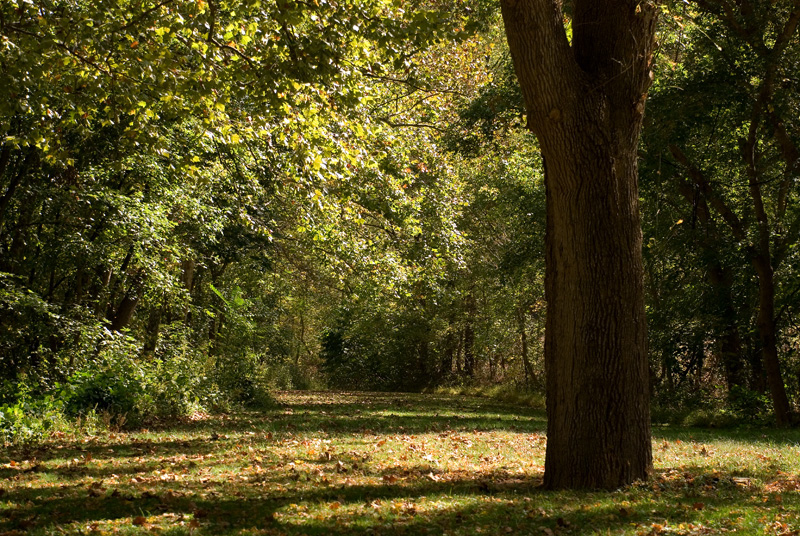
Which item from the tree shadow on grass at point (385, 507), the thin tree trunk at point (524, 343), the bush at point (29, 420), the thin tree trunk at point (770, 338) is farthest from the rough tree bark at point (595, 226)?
the thin tree trunk at point (524, 343)

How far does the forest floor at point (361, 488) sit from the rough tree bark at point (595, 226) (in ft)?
1.73

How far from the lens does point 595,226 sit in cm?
668

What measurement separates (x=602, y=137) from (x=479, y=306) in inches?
921

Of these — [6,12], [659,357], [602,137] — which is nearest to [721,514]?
[602,137]

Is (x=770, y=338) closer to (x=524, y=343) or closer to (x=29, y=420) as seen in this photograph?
(x=524, y=343)

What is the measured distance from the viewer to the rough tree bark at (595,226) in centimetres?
666

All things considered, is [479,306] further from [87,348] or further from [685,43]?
[87,348]

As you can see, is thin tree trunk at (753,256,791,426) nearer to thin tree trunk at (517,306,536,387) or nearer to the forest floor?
the forest floor

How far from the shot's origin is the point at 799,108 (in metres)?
13.7

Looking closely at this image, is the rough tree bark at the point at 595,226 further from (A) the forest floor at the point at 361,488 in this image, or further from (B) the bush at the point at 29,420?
(B) the bush at the point at 29,420

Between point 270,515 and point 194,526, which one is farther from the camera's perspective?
point 270,515

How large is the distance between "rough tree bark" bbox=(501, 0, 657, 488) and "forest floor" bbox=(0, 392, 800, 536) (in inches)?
20.8

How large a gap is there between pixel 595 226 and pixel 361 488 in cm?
358

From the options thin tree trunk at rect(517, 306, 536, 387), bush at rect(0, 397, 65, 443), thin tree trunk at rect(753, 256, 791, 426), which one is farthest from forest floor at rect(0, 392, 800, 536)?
thin tree trunk at rect(517, 306, 536, 387)
